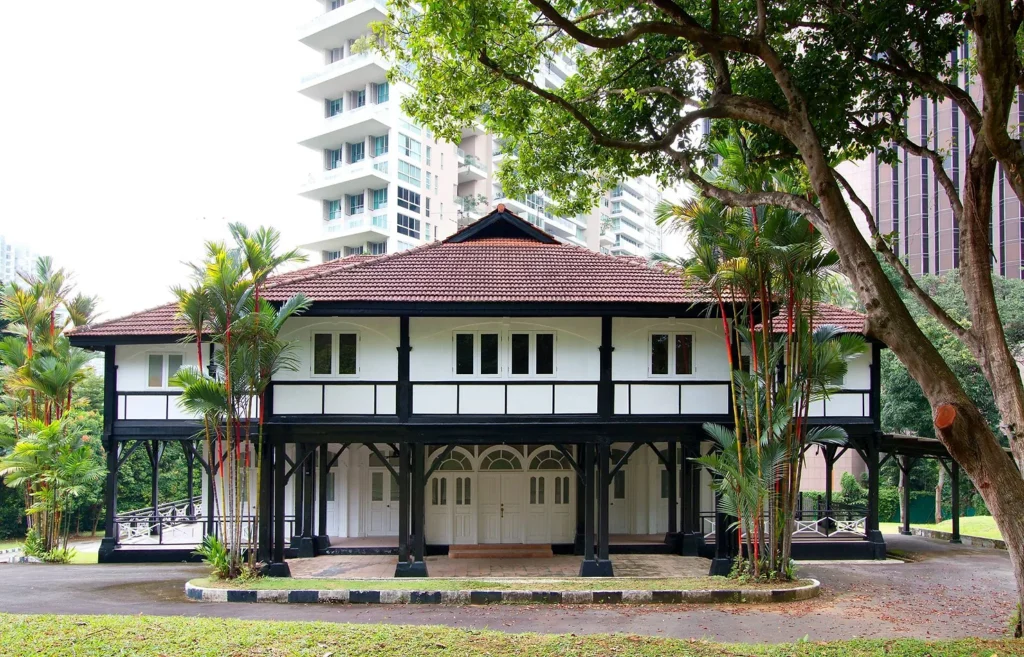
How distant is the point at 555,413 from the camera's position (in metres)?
16.8

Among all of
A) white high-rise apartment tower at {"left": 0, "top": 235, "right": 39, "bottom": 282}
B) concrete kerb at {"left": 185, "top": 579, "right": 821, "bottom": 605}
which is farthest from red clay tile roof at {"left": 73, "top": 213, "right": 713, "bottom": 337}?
white high-rise apartment tower at {"left": 0, "top": 235, "right": 39, "bottom": 282}

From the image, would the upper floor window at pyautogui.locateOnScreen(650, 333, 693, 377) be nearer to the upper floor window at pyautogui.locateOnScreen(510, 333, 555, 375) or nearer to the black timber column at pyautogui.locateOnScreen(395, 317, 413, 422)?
the upper floor window at pyautogui.locateOnScreen(510, 333, 555, 375)

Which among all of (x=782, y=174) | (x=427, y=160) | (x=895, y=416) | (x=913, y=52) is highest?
(x=427, y=160)

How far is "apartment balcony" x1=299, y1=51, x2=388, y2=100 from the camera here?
158 feet

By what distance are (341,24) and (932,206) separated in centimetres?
3876

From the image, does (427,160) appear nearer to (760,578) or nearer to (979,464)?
(760,578)

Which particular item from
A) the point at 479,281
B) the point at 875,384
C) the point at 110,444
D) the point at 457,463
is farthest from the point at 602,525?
the point at 110,444

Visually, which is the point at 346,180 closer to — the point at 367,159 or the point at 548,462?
the point at 367,159

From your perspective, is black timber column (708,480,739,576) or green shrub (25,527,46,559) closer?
black timber column (708,480,739,576)

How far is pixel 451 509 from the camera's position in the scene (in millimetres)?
20062

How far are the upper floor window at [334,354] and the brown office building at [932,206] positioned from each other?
43.4m

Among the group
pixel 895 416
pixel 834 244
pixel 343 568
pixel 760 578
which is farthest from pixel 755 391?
pixel 895 416

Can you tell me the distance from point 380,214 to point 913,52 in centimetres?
4069

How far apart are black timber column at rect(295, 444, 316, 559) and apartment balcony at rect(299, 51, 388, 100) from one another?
33011mm
